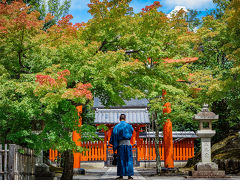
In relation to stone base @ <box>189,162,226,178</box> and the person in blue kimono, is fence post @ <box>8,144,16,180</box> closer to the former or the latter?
the person in blue kimono

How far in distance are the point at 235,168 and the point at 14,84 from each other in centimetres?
945

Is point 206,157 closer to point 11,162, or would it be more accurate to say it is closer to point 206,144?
point 206,144

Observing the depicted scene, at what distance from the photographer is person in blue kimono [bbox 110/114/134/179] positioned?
340 inches

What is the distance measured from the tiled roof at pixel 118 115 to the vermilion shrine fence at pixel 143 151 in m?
1.46

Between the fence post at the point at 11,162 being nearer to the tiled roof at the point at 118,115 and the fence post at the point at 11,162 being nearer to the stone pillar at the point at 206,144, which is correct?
the stone pillar at the point at 206,144

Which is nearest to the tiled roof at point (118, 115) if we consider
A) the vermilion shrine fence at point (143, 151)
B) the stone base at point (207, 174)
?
the vermilion shrine fence at point (143, 151)

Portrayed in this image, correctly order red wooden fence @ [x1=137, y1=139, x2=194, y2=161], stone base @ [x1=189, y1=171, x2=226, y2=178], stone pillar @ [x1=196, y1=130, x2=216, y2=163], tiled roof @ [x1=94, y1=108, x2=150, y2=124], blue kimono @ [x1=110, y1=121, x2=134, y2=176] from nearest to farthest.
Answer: blue kimono @ [x1=110, y1=121, x2=134, y2=176], stone base @ [x1=189, y1=171, x2=226, y2=178], stone pillar @ [x1=196, y1=130, x2=216, y2=163], tiled roof @ [x1=94, y1=108, x2=150, y2=124], red wooden fence @ [x1=137, y1=139, x2=194, y2=161]

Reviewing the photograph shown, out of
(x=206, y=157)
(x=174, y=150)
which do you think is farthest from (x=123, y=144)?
(x=174, y=150)

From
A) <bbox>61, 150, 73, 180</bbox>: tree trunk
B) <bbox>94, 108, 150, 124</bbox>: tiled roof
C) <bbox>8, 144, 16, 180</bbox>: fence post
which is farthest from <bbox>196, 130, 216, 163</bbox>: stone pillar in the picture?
<bbox>8, 144, 16, 180</bbox>: fence post

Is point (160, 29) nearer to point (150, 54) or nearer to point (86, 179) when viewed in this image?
point (150, 54)

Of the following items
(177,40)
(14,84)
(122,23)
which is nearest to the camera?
(14,84)

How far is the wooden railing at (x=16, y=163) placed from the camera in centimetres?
632

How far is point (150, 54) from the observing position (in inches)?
400

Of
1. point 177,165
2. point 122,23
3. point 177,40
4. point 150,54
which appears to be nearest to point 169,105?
point 177,40
